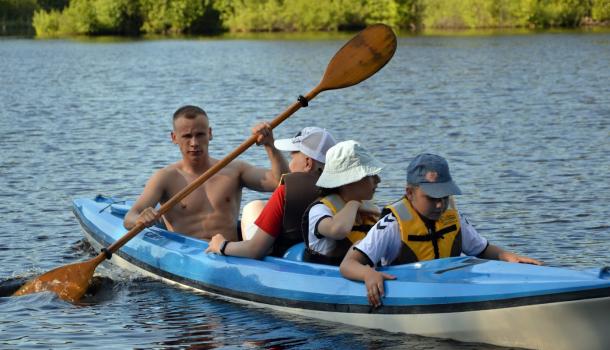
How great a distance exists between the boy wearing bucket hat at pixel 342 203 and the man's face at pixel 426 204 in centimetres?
25

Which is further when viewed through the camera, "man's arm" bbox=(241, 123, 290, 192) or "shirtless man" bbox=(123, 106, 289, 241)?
"shirtless man" bbox=(123, 106, 289, 241)

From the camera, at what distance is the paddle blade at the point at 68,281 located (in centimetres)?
844

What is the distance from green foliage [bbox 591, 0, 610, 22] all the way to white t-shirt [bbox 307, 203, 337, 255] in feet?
208

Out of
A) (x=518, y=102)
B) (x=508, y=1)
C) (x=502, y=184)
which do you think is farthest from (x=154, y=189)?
(x=508, y=1)

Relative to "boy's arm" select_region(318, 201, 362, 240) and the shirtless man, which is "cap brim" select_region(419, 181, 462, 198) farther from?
the shirtless man

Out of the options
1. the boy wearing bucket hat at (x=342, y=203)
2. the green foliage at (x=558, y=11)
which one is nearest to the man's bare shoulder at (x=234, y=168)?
the boy wearing bucket hat at (x=342, y=203)

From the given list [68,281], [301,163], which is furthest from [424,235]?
[68,281]

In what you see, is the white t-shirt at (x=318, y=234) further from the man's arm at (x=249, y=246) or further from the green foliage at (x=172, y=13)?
the green foliage at (x=172, y=13)

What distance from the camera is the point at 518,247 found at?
10.1 m

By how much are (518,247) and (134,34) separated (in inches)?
2945

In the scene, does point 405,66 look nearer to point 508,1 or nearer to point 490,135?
point 490,135

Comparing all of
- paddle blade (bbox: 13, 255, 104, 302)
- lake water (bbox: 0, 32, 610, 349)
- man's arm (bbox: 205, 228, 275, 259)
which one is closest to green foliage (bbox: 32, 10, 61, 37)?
lake water (bbox: 0, 32, 610, 349)

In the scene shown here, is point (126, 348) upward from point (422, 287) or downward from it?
downward

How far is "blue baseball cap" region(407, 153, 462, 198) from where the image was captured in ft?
21.0
